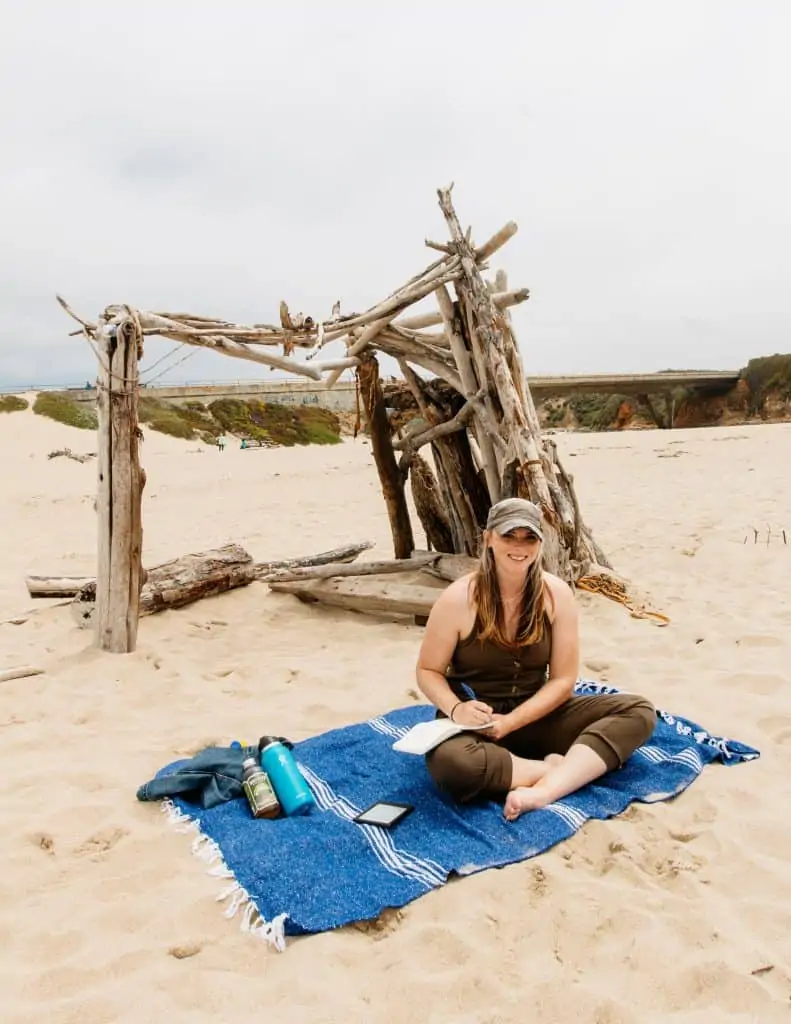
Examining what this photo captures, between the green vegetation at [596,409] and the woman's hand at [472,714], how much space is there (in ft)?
122

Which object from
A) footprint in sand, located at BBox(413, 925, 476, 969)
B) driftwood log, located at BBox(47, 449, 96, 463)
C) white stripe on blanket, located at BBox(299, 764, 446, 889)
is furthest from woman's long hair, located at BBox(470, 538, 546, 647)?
driftwood log, located at BBox(47, 449, 96, 463)

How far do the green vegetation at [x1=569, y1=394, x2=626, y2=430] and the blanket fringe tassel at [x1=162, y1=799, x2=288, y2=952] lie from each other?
1486 inches

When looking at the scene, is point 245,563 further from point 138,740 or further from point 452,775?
point 452,775

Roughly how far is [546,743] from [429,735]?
23.9 inches

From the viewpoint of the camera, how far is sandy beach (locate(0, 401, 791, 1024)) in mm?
2145

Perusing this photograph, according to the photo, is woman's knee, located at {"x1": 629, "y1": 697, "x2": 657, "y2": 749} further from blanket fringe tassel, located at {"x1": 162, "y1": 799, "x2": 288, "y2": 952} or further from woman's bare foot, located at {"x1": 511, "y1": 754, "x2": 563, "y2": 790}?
blanket fringe tassel, located at {"x1": 162, "y1": 799, "x2": 288, "y2": 952}

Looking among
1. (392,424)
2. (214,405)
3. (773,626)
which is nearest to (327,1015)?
(773,626)

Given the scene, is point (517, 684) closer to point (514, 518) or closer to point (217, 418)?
point (514, 518)

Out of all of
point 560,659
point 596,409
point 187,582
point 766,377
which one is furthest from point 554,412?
point 560,659

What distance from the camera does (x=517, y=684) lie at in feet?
11.0

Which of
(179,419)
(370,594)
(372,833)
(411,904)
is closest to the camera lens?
(411,904)

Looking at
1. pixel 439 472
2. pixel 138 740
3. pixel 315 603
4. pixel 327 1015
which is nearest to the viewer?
pixel 327 1015

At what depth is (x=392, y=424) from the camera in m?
7.61

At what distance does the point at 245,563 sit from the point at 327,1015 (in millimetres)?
5191
